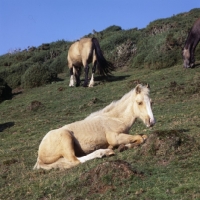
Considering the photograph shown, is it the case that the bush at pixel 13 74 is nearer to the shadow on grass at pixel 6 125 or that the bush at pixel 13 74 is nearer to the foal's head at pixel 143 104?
the shadow on grass at pixel 6 125

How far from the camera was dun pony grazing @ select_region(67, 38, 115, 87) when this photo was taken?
2348 cm

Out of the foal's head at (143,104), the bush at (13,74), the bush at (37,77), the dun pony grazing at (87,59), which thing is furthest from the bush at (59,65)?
the foal's head at (143,104)

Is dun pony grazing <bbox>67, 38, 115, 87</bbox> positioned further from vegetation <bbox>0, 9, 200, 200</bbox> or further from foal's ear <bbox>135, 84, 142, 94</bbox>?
foal's ear <bbox>135, 84, 142, 94</bbox>

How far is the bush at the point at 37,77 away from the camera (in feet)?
93.0

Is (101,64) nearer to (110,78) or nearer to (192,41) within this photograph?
(110,78)

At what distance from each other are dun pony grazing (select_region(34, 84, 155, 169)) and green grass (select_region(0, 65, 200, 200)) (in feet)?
1.03

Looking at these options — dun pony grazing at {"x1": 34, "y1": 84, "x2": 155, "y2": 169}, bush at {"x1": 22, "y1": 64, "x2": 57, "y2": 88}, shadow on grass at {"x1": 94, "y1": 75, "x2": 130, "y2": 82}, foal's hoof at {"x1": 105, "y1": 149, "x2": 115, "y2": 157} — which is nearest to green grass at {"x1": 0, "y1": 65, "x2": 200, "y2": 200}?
foal's hoof at {"x1": 105, "y1": 149, "x2": 115, "y2": 157}

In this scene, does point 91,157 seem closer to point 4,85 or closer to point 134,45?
point 4,85

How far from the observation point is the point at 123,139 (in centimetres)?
856

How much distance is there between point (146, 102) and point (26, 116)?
10799 mm

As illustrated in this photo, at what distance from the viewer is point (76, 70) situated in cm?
2514

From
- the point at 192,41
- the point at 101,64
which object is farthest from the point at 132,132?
the point at 192,41

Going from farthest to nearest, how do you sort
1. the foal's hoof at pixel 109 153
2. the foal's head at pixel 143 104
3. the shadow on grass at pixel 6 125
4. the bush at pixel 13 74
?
the bush at pixel 13 74
the shadow on grass at pixel 6 125
the foal's head at pixel 143 104
the foal's hoof at pixel 109 153

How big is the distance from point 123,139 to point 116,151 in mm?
284
